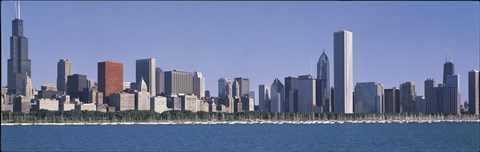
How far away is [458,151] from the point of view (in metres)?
62.3

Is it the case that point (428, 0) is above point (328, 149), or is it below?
above

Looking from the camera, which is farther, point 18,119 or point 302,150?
point 18,119

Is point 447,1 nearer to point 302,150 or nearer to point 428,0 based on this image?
point 428,0

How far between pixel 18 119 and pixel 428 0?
196 meters

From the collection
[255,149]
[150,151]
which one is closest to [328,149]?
[255,149]

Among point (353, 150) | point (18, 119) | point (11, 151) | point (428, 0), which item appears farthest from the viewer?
point (18, 119)

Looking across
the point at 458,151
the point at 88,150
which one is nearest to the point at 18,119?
the point at 88,150

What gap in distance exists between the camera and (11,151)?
203 feet

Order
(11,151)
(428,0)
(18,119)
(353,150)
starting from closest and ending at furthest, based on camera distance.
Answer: (428,0) < (11,151) < (353,150) < (18,119)

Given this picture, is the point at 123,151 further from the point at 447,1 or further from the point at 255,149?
the point at 447,1

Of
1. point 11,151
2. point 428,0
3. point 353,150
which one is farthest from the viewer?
point 353,150

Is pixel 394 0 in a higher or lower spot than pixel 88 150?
higher

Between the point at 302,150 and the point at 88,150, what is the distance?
1885 centimetres

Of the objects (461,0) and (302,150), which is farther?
(302,150)
